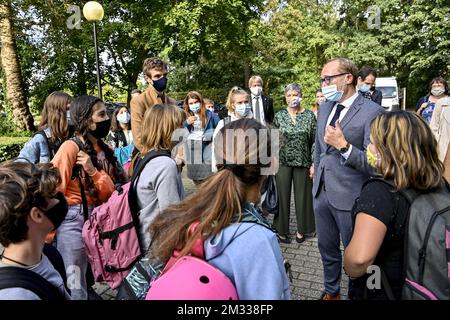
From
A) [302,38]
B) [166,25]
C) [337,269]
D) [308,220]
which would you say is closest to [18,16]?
[166,25]

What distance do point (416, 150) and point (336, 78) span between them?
148cm

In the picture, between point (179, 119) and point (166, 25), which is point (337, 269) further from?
point (166, 25)

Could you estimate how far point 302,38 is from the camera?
30328 mm

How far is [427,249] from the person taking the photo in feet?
5.53

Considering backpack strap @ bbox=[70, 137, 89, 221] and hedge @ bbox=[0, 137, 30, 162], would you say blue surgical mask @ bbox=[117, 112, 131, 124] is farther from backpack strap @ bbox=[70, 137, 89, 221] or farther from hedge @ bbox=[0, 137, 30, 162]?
backpack strap @ bbox=[70, 137, 89, 221]

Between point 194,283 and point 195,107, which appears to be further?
point 195,107

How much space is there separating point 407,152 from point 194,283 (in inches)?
49.6

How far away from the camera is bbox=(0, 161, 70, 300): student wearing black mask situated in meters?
1.38

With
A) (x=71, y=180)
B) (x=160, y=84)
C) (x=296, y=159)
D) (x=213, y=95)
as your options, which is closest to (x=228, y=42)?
(x=213, y=95)

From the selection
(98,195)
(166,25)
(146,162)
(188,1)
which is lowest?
(98,195)

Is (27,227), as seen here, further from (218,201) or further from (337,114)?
(337,114)

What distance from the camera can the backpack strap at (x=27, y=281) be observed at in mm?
1334

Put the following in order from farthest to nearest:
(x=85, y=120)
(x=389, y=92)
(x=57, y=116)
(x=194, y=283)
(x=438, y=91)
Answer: (x=389, y=92) < (x=438, y=91) < (x=57, y=116) < (x=85, y=120) < (x=194, y=283)

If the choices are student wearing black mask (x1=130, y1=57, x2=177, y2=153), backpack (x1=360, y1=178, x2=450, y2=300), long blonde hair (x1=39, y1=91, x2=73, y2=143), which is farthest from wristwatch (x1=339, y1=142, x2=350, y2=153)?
long blonde hair (x1=39, y1=91, x2=73, y2=143)
